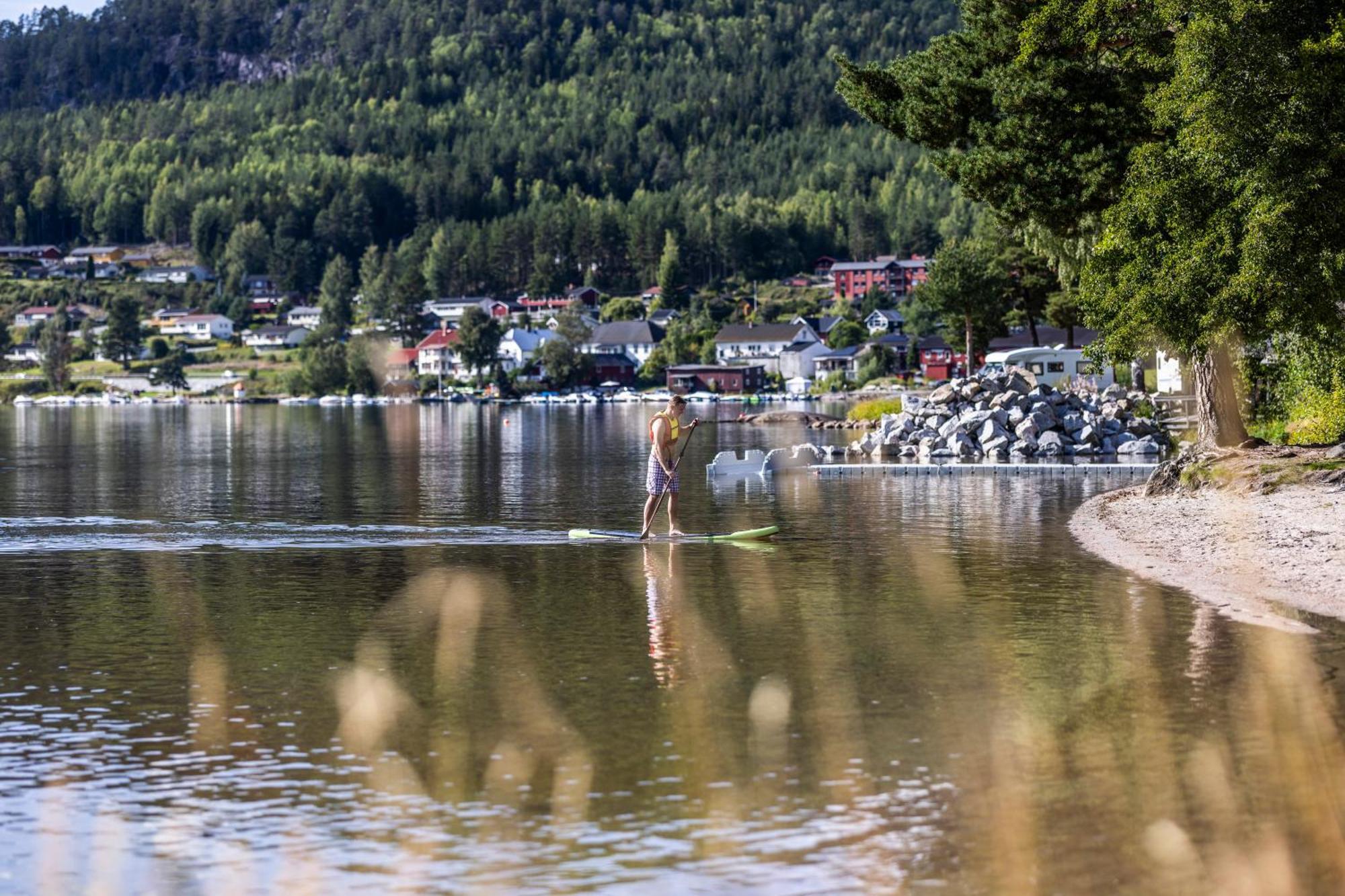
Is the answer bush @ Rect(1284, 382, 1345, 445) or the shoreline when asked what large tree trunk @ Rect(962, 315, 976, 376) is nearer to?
bush @ Rect(1284, 382, 1345, 445)

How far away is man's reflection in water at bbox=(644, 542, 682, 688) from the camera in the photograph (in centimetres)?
1795

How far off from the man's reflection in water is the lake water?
100 millimetres

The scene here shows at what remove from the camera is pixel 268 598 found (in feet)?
77.2

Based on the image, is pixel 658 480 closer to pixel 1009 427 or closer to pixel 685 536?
pixel 685 536

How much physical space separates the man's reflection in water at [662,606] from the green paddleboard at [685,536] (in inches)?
27.2

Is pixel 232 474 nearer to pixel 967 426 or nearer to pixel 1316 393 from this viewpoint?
pixel 967 426

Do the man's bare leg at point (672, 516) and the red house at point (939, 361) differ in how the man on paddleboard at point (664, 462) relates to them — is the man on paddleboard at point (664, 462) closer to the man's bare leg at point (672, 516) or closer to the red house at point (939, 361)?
the man's bare leg at point (672, 516)

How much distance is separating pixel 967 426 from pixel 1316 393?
60.4 feet

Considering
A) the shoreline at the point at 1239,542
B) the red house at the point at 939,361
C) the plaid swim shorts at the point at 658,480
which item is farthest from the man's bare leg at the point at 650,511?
the red house at the point at 939,361

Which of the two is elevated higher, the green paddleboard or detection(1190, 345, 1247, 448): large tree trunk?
detection(1190, 345, 1247, 448): large tree trunk

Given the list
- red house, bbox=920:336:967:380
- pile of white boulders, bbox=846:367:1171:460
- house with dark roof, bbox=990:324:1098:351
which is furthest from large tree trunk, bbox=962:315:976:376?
red house, bbox=920:336:967:380

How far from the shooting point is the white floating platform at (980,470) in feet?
169

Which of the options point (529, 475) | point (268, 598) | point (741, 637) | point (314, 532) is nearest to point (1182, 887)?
point (741, 637)

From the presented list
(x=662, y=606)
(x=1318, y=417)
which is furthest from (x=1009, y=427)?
(x=662, y=606)
